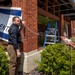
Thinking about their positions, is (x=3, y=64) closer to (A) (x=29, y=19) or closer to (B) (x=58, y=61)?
(B) (x=58, y=61)

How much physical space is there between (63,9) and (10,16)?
10.0 m

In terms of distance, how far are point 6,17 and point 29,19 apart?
2.91 ft

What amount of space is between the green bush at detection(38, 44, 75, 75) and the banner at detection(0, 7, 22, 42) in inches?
67.1

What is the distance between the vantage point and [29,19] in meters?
7.68

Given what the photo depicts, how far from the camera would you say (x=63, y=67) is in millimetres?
6473

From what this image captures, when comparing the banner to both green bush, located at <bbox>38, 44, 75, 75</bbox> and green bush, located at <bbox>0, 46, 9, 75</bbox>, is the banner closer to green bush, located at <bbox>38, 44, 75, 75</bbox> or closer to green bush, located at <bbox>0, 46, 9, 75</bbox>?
green bush, located at <bbox>0, 46, 9, 75</bbox>

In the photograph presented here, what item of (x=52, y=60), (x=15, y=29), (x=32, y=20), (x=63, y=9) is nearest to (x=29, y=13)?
(x=32, y=20)

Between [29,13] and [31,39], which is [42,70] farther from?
[29,13]

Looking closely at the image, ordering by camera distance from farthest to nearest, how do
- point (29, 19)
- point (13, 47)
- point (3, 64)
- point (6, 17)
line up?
1. point (29, 19)
2. point (6, 17)
3. point (13, 47)
4. point (3, 64)

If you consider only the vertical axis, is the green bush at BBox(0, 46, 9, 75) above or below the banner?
below

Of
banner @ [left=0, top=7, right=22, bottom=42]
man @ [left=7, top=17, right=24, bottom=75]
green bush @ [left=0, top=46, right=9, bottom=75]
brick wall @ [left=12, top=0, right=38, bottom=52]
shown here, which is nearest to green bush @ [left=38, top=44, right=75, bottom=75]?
brick wall @ [left=12, top=0, right=38, bottom=52]

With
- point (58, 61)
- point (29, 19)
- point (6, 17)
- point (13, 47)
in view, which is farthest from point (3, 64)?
point (29, 19)

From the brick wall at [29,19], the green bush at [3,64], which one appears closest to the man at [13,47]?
the green bush at [3,64]

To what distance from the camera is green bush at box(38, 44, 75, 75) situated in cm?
638
